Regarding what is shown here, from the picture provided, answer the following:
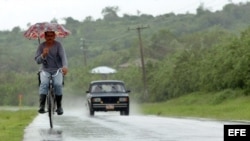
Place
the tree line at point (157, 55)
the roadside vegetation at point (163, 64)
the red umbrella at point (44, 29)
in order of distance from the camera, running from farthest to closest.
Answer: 1. the tree line at point (157, 55)
2. the roadside vegetation at point (163, 64)
3. the red umbrella at point (44, 29)

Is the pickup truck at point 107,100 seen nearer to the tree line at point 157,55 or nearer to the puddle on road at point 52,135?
the tree line at point 157,55

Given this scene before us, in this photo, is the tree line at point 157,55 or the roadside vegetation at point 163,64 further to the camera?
the tree line at point 157,55

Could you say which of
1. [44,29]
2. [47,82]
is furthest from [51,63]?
[44,29]

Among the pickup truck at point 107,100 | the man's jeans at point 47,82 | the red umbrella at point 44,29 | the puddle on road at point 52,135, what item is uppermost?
the red umbrella at point 44,29

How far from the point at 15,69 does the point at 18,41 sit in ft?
87.4

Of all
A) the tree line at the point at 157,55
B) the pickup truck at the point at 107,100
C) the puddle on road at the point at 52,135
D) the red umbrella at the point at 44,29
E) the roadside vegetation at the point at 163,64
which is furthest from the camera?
the tree line at the point at 157,55

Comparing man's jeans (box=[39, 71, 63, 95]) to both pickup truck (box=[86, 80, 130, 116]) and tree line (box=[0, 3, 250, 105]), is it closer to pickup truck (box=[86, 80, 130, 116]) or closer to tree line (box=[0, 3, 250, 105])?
pickup truck (box=[86, 80, 130, 116])

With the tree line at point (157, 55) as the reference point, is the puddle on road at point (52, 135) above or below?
below

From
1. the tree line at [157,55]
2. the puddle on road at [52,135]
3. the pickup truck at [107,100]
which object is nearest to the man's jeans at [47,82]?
the puddle on road at [52,135]

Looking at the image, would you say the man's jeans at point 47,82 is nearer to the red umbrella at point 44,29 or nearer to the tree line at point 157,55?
the red umbrella at point 44,29

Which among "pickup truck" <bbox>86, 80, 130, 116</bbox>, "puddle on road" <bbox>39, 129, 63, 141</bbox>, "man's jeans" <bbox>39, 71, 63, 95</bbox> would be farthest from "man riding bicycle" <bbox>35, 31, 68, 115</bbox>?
"pickup truck" <bbox>86, 80, 130, 116</bbox>

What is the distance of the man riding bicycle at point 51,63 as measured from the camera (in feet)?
51.8

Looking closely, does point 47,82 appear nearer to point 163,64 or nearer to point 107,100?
point 107,100

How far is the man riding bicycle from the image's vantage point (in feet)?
A: 51.8
